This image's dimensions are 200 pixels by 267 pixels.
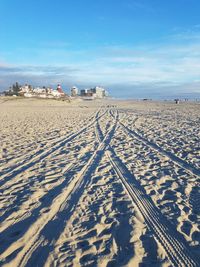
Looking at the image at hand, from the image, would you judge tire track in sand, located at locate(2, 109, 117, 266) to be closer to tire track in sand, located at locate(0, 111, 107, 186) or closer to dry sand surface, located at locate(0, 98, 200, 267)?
dry sand surface, located at locate(0, 98, 200, 267)

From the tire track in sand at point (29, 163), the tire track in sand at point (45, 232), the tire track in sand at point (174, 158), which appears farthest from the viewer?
the tire track in sand at point (174, 158)

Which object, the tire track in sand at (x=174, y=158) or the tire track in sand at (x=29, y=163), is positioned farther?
the tire track in sand at (x=174, y=158)

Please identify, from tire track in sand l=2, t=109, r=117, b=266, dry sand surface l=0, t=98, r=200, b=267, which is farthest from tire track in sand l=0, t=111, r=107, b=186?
Answer: tire track in sand l=2, t=109, r=117, b=266

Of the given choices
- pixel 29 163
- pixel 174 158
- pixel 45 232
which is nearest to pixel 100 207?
pixel 45 232

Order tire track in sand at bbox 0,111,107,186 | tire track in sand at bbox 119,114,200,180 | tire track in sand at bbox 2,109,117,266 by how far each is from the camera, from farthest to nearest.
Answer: tire track in sand at bbox 119,114,200,180, tire track in sand at bbox 0,111,107,186, tire track in sand at bbox 2,109,117,266

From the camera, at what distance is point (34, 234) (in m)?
4.89

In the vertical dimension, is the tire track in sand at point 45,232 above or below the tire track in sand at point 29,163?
above

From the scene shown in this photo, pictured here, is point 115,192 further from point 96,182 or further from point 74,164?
point 74,164

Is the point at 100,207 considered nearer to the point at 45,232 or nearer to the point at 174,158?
the point at 45,232

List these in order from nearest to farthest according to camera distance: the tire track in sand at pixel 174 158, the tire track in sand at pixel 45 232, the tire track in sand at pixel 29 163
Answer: the tire track in sand at pixel 45 232 → the tire track in sand at pixel 29 163 → the tire track in sand at pixel 174 158

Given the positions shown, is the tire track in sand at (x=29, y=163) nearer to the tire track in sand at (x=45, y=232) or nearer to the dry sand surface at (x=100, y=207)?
the dry sand surface at (x=100, y=207)

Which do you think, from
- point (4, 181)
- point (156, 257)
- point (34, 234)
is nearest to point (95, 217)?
point (34, 234)

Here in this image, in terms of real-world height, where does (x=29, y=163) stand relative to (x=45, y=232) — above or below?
below

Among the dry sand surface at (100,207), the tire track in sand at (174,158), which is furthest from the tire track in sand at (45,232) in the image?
the tire track in sand at (174,158)
